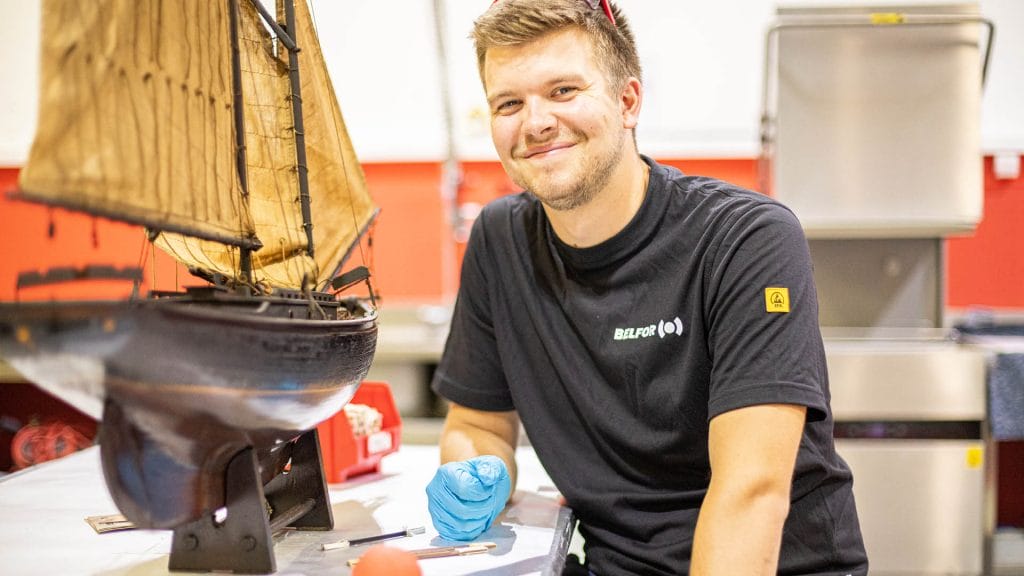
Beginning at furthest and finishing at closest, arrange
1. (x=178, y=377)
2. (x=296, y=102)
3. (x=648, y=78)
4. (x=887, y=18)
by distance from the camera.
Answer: (x=648, y=78) → (x=887, y=18) → (x=296, y=102) → (x=178, y=377)

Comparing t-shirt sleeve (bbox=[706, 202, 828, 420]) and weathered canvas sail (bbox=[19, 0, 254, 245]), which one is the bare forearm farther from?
weathered canvas sail (bbox=[19, 0, 254, 245])

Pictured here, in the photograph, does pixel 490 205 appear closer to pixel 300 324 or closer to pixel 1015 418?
pixel 300 324

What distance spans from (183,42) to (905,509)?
2.15 m

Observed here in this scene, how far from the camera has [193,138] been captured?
832mm

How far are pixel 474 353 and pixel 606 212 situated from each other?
333 millimetres

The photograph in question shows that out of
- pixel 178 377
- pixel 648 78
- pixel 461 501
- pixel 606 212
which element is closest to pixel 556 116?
pixel 606 212

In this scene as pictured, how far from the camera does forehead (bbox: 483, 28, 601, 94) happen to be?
1.13 meters

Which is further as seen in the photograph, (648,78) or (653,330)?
(648,78)

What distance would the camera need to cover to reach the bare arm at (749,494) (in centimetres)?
92

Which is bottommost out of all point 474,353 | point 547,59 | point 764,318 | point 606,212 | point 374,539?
point 374,539

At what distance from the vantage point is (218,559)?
840mm

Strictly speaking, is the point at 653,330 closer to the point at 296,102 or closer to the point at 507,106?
the point at 507,106

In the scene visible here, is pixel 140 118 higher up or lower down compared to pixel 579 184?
higher up

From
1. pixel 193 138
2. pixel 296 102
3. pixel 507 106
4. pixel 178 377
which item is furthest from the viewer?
pixel 507 106
